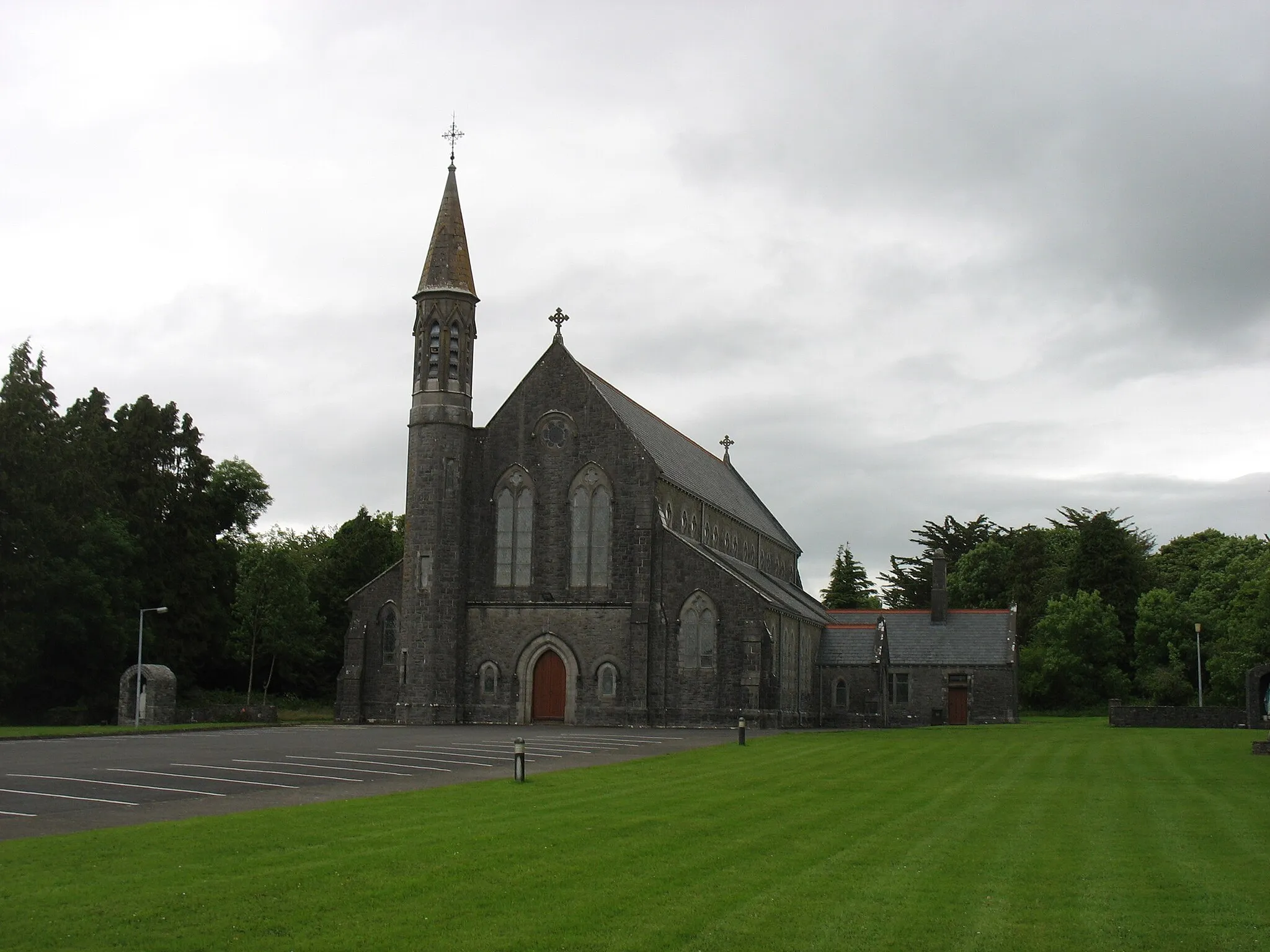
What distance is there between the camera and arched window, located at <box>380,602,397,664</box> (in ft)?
183

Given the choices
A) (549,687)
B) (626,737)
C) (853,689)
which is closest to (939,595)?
(853,689)

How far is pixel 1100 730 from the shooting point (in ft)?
168

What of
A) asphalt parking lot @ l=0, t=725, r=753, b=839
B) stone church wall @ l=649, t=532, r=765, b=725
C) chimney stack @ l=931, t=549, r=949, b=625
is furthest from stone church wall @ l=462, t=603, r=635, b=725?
chimney stack @ l=931, t=549, r=949, b=625

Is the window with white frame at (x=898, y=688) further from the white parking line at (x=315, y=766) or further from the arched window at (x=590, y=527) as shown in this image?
the white parking line at (x=315, y=766)

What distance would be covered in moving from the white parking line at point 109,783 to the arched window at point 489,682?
1192 inches

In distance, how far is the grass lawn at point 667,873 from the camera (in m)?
10.6

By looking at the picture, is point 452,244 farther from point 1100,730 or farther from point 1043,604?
point 1043,604

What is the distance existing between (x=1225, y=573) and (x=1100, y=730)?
133 feet

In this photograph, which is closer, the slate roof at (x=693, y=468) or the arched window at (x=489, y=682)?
the arched window at (x=489, y=682)

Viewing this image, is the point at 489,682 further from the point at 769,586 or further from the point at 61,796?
the point at 61,796

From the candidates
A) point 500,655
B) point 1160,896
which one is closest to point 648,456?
point 500,655

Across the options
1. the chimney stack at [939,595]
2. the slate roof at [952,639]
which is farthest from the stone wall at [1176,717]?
the chimney stack at [939,595]

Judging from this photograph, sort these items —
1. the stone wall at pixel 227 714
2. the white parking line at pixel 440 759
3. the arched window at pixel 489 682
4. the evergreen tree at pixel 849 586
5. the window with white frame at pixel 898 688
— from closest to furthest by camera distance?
the white parking line at pixel 440 759, the arched window at pixel 489 682, the stone wall at pixel 227 714, the window with white frame at pixel 898 688, the evergreen tree at pixel 849 586

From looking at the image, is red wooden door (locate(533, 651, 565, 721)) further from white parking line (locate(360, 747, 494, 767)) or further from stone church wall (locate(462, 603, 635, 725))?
white parking line (locate(360, 747, 494, 767))
